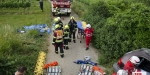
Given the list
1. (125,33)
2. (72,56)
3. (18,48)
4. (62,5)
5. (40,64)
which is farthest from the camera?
(62,5)

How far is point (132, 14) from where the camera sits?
868 cm

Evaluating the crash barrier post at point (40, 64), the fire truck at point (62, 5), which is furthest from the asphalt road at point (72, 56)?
the fire truck at point (62, 5)

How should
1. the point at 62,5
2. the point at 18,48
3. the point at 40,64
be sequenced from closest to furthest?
the point at 40,64, the point at 18,48, the point at 62,5

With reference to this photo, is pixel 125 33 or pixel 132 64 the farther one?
pixel 125 33

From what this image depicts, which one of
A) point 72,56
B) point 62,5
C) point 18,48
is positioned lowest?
point 72,56

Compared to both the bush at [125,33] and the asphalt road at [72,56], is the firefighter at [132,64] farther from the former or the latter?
the asphalt road at [72,56]

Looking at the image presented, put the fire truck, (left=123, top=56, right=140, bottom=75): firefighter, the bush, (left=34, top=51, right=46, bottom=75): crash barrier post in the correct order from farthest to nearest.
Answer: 1. the fire truck
2. the bush
3. (left=34, top=51, right=46, bottom=75): crash barrier post
4. (left=123, top=56, right=140, bottom=75): firefighter

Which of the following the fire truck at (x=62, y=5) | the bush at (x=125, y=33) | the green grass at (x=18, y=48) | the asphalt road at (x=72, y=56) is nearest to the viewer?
the green grass at (x=18, y=48)

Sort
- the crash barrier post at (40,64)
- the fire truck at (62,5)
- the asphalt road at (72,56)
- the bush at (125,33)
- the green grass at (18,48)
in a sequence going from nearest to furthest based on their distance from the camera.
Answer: the green grass at (18,48) < the crash barrier post at (40,64) < the bush at (125,33) < the asphalt road at (72,56) < the fire truck at (62,5)

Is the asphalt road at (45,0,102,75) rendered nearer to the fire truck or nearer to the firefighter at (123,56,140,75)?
the firefighter at (123,56,140,75)

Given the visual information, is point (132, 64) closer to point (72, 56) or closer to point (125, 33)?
point (125, 33)

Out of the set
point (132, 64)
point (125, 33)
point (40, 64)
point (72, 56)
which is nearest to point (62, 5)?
point (72, 56)

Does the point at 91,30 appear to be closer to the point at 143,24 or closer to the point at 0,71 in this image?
the point at 143,24

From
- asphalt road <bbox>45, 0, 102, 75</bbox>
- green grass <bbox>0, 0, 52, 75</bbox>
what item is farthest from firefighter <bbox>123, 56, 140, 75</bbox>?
green grass <bbox>0, 0, 52, 75</bbox>
